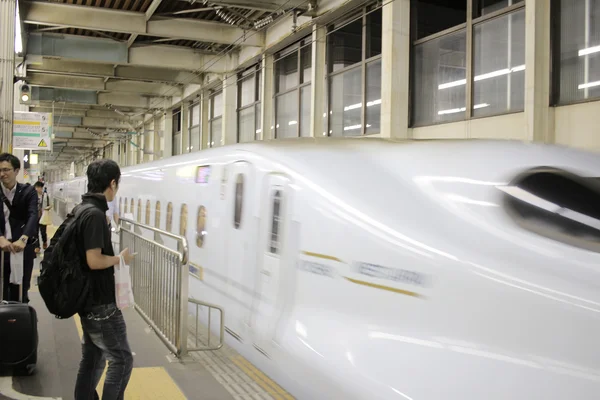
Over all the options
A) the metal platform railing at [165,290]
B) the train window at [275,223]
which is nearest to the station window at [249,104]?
the metal platform railing at [165,290]

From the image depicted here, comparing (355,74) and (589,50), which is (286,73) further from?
(589,50)

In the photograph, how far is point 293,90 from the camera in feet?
49.9

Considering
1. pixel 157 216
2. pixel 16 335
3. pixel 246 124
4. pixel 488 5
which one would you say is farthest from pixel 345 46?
pixel 16 335

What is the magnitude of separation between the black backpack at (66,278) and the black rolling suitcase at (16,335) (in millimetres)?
1576

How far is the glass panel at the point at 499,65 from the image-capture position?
8164 millimetres

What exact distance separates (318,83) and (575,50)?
6.84m

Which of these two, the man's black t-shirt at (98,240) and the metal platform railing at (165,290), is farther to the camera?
the metal platform railing at (165,290)

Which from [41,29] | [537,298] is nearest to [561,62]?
[537,298]

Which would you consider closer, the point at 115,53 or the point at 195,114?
the point at 115,53

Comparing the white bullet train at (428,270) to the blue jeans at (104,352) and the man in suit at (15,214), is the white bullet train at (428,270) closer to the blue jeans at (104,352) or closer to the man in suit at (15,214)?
the blue jeans at (104,352)

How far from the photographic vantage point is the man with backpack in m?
3.06

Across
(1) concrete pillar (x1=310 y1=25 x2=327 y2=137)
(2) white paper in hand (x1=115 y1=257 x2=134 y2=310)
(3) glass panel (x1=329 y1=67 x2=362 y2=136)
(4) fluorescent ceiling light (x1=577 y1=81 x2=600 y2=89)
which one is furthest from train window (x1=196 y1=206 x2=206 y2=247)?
(1) concrete pillar (x1=310 y1=25 x2=327 y2=137)

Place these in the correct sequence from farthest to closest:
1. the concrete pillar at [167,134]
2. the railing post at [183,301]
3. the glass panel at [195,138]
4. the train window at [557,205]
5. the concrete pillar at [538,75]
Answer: the concrete pillar at [167,134] → the glass panel at [195,138] → the concrete pillar at [538,75] → the railing post at [183,301] → the train window at [557,205]

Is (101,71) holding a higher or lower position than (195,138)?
higher
